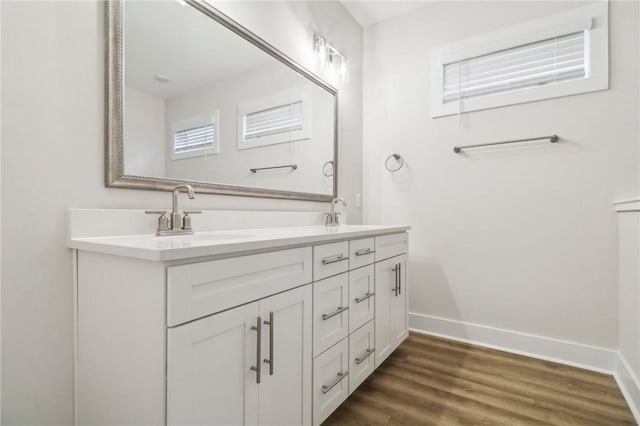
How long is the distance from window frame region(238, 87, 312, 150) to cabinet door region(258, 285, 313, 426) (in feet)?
2.98

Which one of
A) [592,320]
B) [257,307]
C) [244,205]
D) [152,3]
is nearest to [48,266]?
[257,307]

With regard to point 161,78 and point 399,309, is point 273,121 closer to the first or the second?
point 161,78

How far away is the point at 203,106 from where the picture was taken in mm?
1513

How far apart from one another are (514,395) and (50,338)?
201 centimetres

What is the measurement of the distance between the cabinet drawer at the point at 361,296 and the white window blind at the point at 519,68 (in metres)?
1.56

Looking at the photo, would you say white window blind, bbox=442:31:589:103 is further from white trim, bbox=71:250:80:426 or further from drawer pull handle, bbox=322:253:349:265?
white trim, bbox=71:250:80:426

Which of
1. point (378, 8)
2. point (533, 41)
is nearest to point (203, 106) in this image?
point (378, 8)

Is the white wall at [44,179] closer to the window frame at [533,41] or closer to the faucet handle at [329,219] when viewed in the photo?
the faucet handle at [329,219]

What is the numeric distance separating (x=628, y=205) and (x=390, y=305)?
4.32 ft

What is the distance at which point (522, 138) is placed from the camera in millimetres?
2127

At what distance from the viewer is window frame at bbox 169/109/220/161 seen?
1382mm

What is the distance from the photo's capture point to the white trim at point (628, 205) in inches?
60.2

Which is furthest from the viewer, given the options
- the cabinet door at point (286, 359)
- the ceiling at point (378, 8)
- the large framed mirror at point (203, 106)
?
the ceiling at point (378, 8)

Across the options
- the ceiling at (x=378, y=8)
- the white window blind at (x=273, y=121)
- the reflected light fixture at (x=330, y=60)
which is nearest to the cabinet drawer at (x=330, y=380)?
the white window blind at (x=273, y=121)
